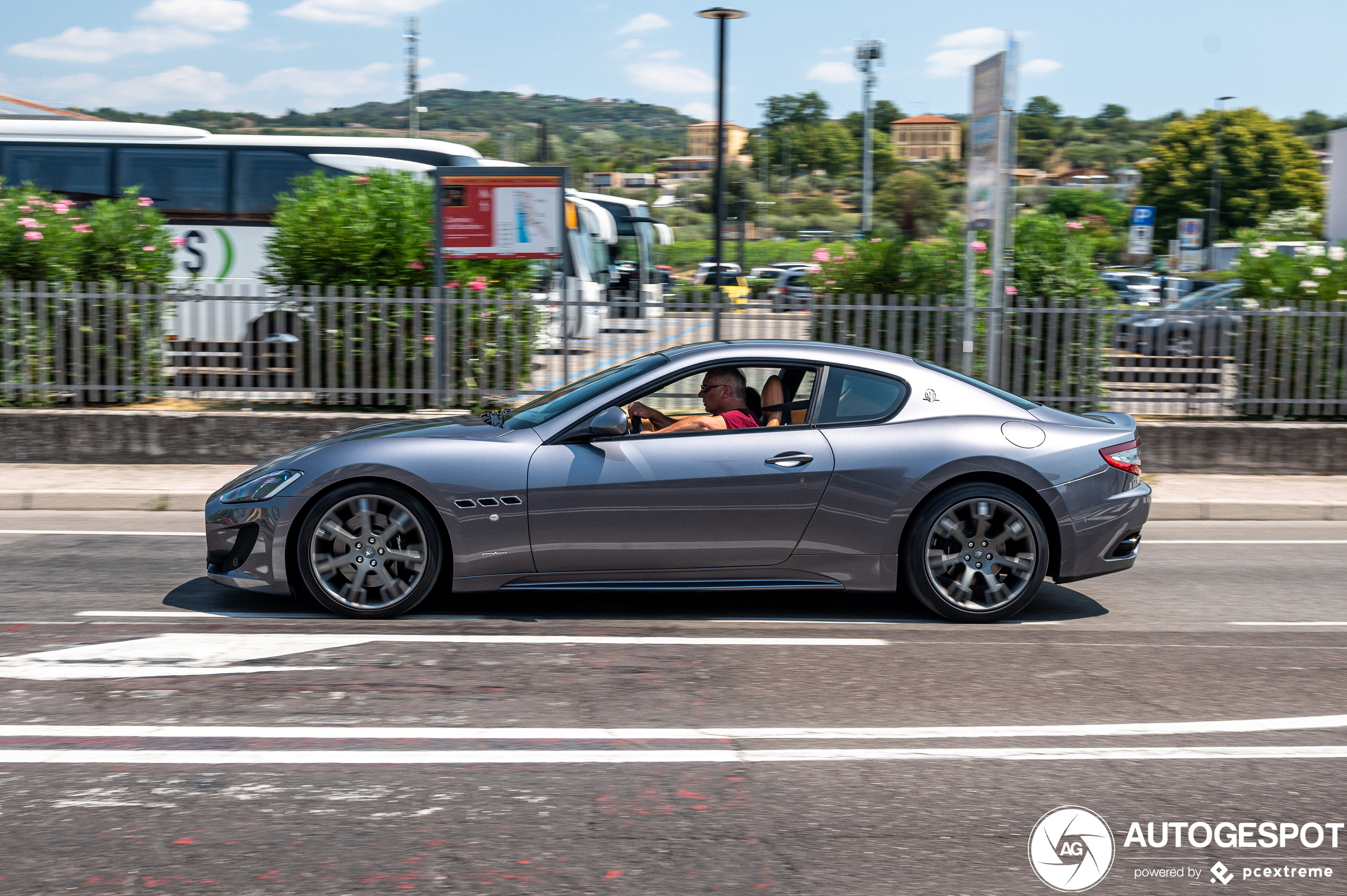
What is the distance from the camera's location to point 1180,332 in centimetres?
1203

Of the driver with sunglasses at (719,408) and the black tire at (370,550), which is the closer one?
the black tire at (370,550)

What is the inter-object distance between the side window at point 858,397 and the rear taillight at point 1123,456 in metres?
1.05

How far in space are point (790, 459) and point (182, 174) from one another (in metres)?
16.4

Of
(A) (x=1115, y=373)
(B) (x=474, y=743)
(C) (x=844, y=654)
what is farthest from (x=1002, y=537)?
(A) (x=1115, y=373)

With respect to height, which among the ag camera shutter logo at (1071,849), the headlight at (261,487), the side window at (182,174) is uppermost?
the side window at (182,174)

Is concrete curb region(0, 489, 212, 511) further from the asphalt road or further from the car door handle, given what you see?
the car door handle

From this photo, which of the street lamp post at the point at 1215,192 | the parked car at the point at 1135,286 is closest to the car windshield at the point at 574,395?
the parked car at the point at 1135,286

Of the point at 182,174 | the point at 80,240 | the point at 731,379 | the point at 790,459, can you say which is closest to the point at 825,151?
the point at 182,174

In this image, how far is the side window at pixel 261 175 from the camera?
1930 centimetres

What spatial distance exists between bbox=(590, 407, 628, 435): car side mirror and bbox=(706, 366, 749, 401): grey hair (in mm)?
600

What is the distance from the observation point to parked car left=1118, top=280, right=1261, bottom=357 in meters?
12.0

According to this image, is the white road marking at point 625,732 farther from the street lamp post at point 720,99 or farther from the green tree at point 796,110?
the green tree at point 796,110

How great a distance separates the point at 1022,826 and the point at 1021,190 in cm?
13726

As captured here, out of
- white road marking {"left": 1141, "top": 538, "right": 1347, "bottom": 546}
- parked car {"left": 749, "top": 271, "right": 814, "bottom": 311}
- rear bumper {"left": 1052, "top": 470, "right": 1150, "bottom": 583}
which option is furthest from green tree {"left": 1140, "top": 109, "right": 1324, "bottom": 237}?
rear bumper {"left": 1052, "top": 470, "right": 1150, "bottom": 583}
